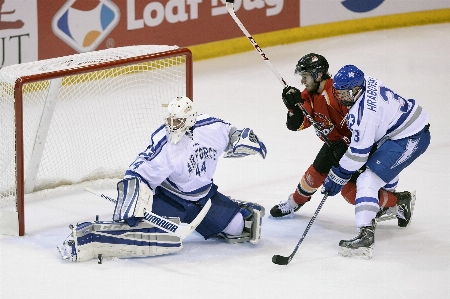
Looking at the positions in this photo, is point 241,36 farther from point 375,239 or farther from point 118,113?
point 375,239

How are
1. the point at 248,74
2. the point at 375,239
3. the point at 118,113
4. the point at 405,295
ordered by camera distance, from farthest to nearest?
the point at 248,74
the point at 118,113
the point at 375,239
the point at 405,295

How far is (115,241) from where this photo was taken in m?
4.98

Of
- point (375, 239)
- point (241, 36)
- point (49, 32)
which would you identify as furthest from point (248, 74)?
point (375, 239)

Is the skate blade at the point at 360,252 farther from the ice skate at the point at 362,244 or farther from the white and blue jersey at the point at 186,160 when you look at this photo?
the white and blue jersey at the point at 186,160

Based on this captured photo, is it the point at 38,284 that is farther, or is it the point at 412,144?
the point at 412,144

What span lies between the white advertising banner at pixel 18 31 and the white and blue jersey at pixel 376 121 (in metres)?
3.11

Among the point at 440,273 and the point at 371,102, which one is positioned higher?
the point at 371,102

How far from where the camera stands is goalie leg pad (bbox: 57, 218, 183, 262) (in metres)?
4.95

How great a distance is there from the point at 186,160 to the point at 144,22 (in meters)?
3.39

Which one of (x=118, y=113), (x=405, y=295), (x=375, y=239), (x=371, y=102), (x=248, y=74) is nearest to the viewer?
(x=405, y=295)

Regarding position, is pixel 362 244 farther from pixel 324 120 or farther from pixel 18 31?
pixel 18 31

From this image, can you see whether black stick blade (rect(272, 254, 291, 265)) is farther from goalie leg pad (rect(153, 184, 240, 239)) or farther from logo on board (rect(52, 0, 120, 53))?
logo on board (rect(52, 0, 120, 53))

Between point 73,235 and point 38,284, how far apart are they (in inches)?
11.9

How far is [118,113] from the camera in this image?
265 inches
